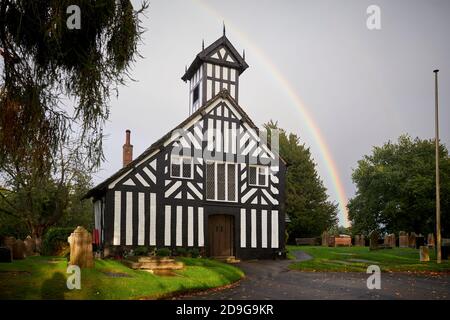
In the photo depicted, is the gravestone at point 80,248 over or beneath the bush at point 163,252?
over

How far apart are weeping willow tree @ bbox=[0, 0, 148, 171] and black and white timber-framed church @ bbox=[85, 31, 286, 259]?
12.3 metres

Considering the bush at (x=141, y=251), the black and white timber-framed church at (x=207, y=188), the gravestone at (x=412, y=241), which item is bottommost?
the gravestone at (x=412, y=241)

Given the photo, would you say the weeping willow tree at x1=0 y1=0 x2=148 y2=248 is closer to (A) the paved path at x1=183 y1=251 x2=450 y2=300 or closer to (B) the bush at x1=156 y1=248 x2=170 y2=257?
(A) the paved path at x1=183 y1=251 x2=450 y2=300

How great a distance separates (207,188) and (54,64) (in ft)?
49.8

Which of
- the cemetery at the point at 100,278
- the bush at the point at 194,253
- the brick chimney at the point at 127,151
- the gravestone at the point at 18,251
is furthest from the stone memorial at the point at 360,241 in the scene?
the gravestone at the point at 18,251

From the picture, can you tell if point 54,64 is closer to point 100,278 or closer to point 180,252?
point 100,278

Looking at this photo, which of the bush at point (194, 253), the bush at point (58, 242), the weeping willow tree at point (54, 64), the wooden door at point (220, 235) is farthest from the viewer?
the wooden door at point (220, 235)

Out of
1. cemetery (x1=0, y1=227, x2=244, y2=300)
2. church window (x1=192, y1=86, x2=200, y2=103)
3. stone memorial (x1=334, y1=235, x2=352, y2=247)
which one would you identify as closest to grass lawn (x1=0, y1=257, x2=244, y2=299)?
cemetery (x1=0, y1=227, x2=244, y2=300)

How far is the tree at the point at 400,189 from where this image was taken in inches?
1491

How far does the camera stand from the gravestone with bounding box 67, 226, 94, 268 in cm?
1240

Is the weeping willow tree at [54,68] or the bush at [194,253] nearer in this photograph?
the weeping willow tree at [54,68]

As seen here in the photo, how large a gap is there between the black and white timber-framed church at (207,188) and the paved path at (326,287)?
5871 mm

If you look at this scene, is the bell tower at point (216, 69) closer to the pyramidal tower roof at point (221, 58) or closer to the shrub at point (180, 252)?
the pyramidal tower roof at point (221, 58)
